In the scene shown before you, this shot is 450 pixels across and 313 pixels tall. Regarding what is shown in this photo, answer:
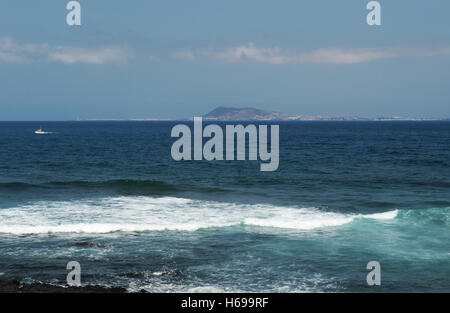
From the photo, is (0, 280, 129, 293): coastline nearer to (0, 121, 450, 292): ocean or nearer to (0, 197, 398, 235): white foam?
(0, 121, 450, 292): ocean

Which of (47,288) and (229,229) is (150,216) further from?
(47,288)

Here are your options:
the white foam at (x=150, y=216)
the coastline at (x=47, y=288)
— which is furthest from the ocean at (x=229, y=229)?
the coastline at (x=47, y=288)

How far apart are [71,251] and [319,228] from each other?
39.1ft

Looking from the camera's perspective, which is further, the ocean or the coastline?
the ocean

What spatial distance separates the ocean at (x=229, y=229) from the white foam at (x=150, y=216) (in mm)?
62

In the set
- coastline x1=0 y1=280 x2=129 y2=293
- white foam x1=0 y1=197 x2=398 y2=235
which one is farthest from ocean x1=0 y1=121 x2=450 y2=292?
coastline x1=0 y1=280 x2=129 y2=293

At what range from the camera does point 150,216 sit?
2611cm

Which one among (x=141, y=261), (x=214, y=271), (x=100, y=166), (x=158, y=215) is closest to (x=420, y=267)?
(x=214, y=271)

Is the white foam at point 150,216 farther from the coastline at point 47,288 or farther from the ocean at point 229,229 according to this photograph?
the coastline at point 47,288

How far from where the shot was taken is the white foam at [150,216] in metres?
22.9

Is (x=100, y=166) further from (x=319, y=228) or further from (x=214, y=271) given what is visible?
(x=214, y=271)

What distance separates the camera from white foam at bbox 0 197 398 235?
75.0ft

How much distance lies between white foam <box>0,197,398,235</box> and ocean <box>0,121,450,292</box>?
62mm
